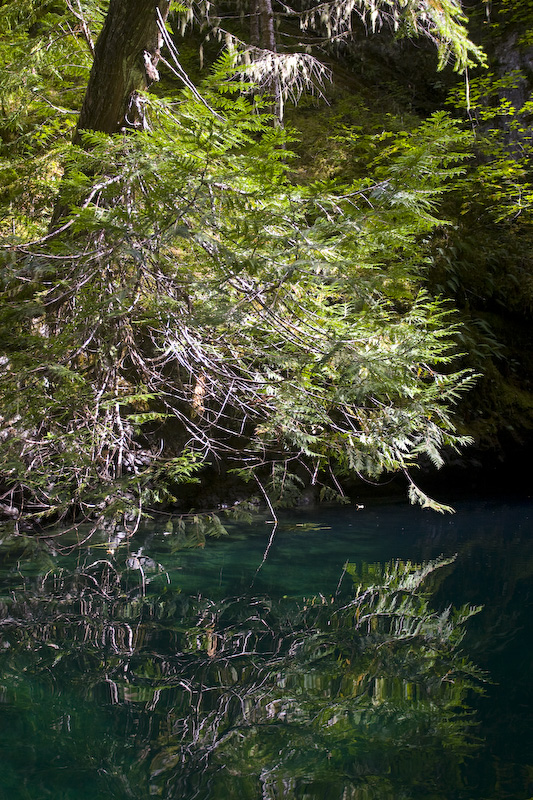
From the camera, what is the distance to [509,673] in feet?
11.1

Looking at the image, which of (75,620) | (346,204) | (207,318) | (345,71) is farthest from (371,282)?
(345,71)

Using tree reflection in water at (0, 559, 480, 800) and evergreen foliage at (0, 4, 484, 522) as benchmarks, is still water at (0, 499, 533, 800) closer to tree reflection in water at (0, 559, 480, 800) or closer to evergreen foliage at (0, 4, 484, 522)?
tree reflection in water at (0, 559, 480, 800)

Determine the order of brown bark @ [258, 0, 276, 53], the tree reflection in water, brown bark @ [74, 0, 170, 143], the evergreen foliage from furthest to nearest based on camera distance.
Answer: brown bark @ [258, 0, 276, 53]
brown bark @ [74, 0, 170, 143]
the evergreen foliage
the tree reflection in water

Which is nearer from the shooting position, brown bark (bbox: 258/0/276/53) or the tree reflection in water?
the tree reflection in water

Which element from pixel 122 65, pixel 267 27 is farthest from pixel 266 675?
pixel 267 27

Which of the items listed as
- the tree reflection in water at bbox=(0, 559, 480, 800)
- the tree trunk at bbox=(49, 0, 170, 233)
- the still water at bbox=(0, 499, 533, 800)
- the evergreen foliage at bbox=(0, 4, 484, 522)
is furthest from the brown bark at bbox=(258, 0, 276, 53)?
the tree reflection in water at bbox=(0, 559, 480, 800)

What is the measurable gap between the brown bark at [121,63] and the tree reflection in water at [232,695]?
155 inches

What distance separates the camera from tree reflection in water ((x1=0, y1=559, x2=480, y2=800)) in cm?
245

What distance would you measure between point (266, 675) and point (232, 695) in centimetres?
30

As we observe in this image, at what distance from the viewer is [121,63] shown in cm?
508

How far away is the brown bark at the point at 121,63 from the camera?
4.86 metres

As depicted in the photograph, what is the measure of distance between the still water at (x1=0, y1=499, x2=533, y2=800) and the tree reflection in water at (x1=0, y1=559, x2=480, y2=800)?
1 centimetres

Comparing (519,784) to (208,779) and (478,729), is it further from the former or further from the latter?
(208,779)

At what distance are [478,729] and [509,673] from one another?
71cm
